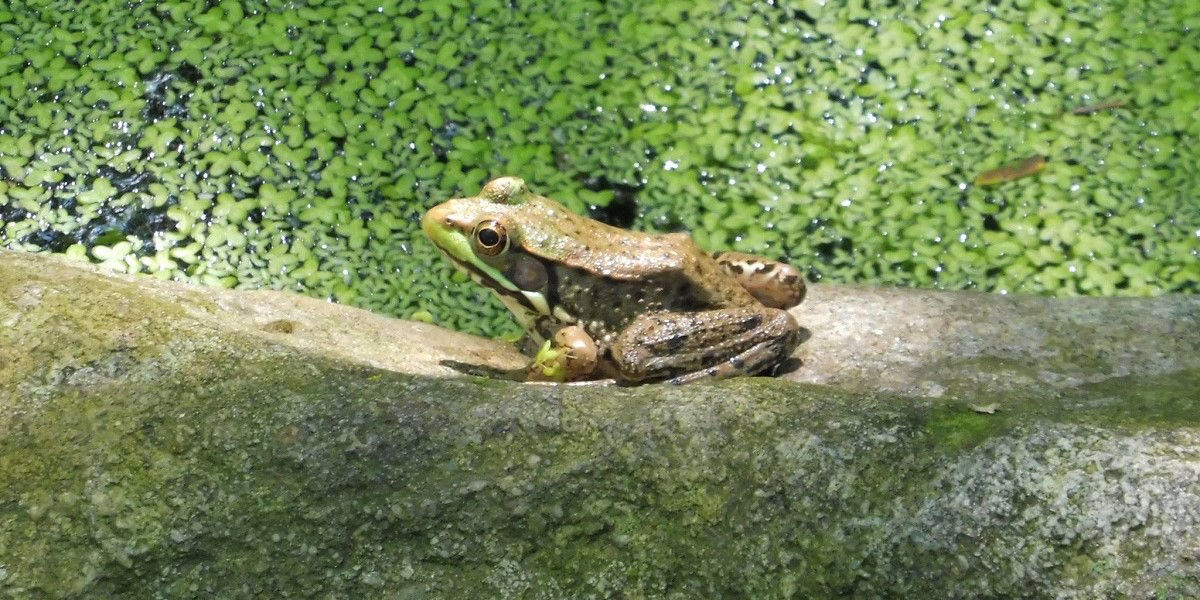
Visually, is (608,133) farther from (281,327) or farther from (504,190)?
(281,327)

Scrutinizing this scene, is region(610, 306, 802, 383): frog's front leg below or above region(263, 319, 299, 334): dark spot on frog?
above

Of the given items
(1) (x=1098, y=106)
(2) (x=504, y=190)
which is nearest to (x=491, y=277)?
(2) (x=504, y=190)

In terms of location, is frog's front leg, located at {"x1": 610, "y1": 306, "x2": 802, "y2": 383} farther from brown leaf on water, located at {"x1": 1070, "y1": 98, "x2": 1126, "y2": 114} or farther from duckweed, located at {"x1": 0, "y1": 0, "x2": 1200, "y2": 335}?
brown leaf on water, located at {"x1": 1070, "y1": 98, "x2": 1126, "y2": 114}

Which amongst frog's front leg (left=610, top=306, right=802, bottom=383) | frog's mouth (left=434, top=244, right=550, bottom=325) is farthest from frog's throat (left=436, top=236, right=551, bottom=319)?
frog's front leg (left=610, top=306, right=802, bottom=383)

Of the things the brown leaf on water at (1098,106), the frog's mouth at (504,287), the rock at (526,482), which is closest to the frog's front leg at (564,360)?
the frog's mouth at (504,287)

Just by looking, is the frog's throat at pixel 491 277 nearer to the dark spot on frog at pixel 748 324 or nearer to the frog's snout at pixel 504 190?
the frog's snout at pixel 504 190

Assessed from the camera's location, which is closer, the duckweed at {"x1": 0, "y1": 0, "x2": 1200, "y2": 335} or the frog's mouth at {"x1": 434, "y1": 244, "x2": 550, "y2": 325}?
the frog's mouth at {"x1": 434, "y1": 244, "x2": 550, "y2": 325}

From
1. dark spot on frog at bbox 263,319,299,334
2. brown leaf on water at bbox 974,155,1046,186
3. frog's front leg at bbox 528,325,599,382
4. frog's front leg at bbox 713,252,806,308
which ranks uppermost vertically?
brown leaf on water at bbox 974,155,1046,186
